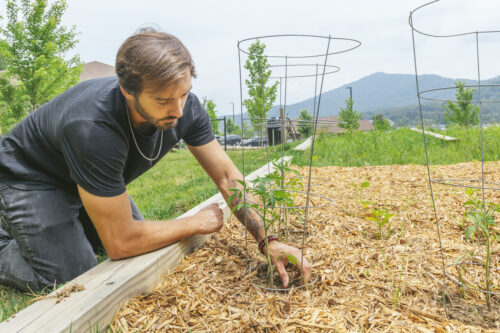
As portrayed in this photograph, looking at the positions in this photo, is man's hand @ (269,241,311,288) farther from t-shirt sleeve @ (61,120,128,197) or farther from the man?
t-shirt sleeve @ (61,120,128,197)

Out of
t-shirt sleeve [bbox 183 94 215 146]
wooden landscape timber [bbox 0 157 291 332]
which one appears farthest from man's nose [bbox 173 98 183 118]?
wooden landscape timber [bbox 0 157 291 332]

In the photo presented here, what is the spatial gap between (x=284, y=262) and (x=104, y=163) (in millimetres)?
Result: 945

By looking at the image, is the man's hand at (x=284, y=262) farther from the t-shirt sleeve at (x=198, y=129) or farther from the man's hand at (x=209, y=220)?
the t-shirt sleeve at (x=198, y=129)

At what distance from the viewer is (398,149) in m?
5.51

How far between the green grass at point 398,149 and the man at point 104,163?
2.51m

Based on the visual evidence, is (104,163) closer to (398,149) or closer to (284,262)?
(284,262)

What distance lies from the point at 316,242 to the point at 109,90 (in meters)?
1.39

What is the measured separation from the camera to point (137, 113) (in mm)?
1736

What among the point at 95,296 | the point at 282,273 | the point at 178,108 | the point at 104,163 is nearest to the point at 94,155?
the point at 104,163

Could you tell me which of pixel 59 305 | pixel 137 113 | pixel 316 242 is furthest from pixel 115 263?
pixel 316 242

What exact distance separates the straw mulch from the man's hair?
925mm

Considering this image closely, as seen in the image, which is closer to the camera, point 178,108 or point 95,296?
point 95,296

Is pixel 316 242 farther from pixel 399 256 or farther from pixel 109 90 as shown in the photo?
pixel 109 90

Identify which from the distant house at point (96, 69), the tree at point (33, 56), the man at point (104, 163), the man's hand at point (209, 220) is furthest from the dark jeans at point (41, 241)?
the distant house at point (96, 69)
